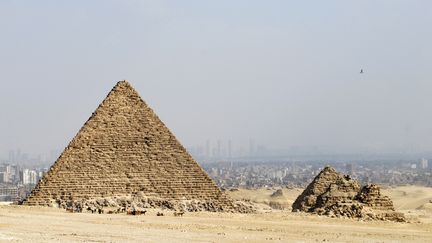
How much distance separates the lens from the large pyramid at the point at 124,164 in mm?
40594

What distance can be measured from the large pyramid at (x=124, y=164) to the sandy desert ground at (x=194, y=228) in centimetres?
210

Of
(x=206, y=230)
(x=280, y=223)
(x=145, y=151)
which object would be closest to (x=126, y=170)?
(x=145, y=151)

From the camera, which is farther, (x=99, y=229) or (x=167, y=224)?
(x=167, y=224)

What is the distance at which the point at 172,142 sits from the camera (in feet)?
138

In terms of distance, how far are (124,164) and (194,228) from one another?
426 inches

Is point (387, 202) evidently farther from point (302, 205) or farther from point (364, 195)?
point (302, 205)

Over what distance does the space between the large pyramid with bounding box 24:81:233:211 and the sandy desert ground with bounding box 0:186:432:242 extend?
2.10 m

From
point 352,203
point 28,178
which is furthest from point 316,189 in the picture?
point 28,178

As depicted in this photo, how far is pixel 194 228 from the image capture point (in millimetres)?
31484

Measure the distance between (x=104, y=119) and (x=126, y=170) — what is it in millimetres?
2767

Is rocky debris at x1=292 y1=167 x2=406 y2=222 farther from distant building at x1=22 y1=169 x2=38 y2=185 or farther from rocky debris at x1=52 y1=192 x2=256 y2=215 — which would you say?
distant building at x1=22 y1=169 x2=38 y2=185

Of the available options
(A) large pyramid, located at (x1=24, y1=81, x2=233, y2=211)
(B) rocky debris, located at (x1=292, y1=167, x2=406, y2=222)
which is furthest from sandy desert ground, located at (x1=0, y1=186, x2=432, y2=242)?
(A) large pyramid, located at (x1=24, y1=81, x2=233, y2=211)

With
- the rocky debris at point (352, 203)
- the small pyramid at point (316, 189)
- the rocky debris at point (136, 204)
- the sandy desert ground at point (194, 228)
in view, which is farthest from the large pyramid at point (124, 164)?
the small pyramid at point (316, 189)

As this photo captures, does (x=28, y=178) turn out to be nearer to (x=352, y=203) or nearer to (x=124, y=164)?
(x=124, y=164)
